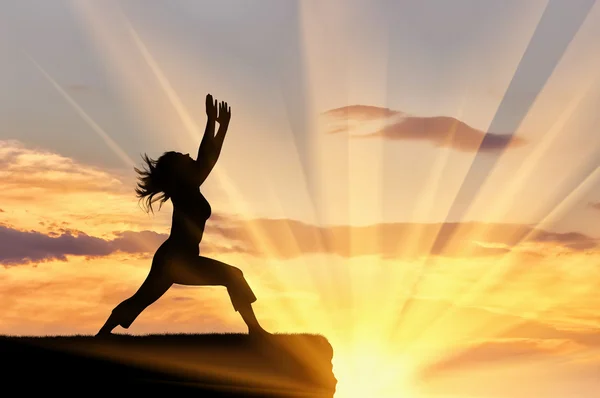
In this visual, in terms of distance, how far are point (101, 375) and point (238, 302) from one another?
2707 mm

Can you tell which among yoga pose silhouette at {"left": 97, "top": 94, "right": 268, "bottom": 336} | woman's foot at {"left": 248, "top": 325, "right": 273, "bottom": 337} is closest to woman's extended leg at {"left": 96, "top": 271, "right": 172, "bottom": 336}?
yoga pose silhouette at {"left": 97, "top": 94, "right": 268, "bottom": 336}

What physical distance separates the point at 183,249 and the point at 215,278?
591 millimetres

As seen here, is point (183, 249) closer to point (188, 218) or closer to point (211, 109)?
point (188, 218)

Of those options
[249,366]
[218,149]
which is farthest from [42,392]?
[218,149]

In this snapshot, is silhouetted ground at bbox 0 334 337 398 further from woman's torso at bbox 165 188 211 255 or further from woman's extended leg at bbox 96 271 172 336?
woman's torso at bbox 165 188 211 255

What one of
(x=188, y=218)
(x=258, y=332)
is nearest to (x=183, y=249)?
(x=188, y=218)

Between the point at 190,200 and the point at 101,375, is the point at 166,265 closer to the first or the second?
the point at 190,200

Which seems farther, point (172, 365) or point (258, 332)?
point (258, 332)

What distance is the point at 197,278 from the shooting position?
11.2 meters

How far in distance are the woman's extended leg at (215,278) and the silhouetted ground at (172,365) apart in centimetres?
38

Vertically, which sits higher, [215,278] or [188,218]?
[188,218]

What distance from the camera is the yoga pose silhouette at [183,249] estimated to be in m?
11.2

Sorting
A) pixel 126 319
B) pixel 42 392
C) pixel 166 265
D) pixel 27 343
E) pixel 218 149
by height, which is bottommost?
pixel 42 392

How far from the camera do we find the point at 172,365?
945 centimetres
